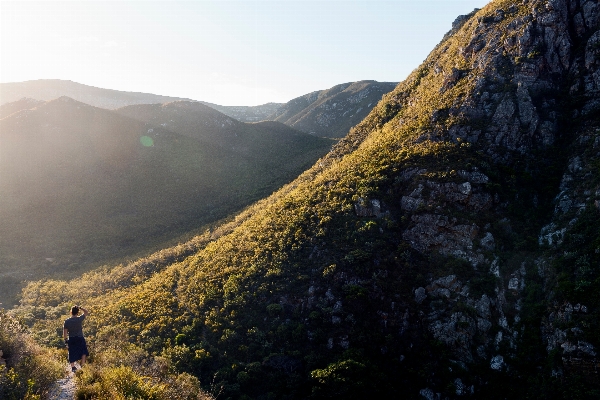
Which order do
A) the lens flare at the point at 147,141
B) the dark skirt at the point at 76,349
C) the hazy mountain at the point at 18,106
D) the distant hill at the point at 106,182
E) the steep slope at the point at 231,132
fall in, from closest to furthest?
the dark skirt at the point at 76,349, the distant hill at the point at 106,182, the lens flare at the point at 147,141, the hazy mountain at the point at 18,106, the steep slope at the point at 231,132

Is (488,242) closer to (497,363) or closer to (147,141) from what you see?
(497,363)

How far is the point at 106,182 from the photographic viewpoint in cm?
5091

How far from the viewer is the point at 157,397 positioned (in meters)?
9.28

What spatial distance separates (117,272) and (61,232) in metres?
15.7

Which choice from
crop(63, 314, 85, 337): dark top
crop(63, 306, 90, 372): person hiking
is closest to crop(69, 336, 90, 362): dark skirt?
crop(63, 306, 90, 372): person hiking

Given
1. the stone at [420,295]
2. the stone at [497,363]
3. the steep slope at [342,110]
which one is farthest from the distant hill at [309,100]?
the stone at [497,363]

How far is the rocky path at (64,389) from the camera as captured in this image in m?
8.59

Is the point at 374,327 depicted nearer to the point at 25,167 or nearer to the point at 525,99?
the point at 525,99

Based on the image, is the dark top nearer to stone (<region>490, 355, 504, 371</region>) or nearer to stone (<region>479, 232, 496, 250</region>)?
stone (<region>490, 355, 504, 371</region>)

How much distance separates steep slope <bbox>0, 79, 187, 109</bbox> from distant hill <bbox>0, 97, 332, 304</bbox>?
91.0m

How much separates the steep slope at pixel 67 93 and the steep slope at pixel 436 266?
14509cm

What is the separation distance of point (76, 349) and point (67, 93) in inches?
6656

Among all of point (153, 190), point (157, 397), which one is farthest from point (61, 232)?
point (157, 397)

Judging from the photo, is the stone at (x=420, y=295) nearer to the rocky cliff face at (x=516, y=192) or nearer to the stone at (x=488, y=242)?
the rocky cliff face at (x=516, y=192)
